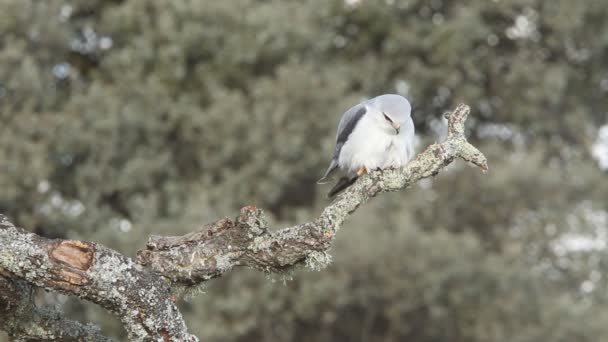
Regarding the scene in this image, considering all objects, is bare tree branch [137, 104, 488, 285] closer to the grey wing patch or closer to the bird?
the bird

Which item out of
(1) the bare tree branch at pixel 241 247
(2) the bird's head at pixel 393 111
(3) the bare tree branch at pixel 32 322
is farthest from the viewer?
(2) the bird's head at pixel 393 111

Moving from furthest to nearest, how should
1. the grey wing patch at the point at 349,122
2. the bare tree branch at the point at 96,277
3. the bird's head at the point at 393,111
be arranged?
the grey wing patch at the point at 349,122 < the bird's head at the point at 393,111 < the bare tree branch at the point at 96,277

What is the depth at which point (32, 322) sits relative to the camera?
329cm

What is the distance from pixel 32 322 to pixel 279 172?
278 inches

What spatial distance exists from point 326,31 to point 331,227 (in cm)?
850

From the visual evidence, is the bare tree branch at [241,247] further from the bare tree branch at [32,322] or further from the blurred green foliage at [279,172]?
the blurred green foliage at [279,172]

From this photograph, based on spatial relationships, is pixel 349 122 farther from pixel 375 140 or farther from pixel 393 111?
pixel 393 111

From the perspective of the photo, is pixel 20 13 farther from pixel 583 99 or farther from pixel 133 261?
pixel 583 99

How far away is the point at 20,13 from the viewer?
9.78m

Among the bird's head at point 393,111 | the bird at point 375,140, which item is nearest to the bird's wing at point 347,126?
the bird at point 375,140

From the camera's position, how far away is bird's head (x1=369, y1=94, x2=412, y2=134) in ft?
15.3

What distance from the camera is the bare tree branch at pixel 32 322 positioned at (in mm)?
3215

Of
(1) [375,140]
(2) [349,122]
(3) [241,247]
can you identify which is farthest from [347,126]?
(3) [241,247]

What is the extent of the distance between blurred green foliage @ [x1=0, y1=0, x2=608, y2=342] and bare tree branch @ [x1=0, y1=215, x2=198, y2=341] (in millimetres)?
6349
